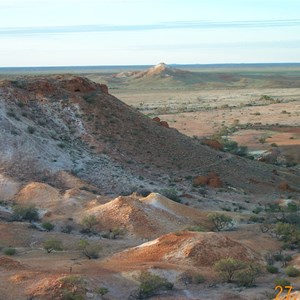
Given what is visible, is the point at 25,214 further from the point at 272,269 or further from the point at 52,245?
the point at 272,269

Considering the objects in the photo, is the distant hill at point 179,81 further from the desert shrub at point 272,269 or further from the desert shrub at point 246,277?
the desert shrub at point 246,277

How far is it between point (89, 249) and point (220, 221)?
593cm

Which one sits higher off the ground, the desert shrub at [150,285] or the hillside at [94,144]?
the hillside at [94,144]

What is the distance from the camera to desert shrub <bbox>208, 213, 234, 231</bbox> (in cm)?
2386

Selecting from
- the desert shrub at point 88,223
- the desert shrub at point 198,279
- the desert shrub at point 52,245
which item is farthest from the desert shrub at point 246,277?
the desert shrub at point 88,223

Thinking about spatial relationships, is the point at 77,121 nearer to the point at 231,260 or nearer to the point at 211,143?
the point at 211,143

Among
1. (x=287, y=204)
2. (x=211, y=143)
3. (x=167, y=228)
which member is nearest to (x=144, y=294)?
(x=167, y=228)

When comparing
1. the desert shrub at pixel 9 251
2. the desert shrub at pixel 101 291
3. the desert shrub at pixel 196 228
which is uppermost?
the desert shrub at pixel 101 291

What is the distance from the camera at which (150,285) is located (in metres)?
16.4

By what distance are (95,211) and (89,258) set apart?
474 cm

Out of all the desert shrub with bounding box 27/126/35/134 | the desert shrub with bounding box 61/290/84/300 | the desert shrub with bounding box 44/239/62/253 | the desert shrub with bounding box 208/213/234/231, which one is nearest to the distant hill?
the desert shrub with bounding box 27/126/35/134

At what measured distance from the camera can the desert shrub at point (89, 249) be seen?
19.5m

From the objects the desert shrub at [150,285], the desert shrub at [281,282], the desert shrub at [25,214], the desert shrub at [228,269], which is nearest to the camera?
the desert shrub at [150,285]

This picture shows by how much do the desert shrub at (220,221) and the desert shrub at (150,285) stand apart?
7.21 m
